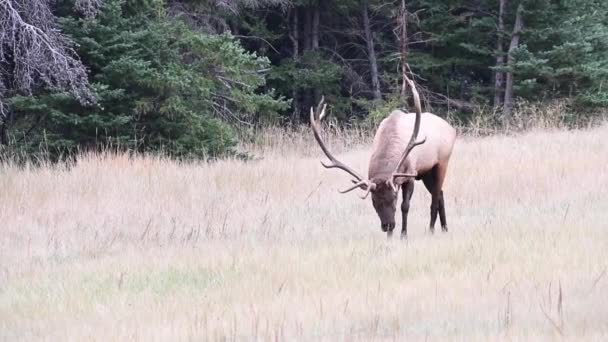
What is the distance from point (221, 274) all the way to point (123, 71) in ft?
29.8

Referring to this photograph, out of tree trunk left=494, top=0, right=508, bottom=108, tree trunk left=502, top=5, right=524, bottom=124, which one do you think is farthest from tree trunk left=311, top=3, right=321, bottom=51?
tree trunk left=502, top=5, right=524, bottom=124

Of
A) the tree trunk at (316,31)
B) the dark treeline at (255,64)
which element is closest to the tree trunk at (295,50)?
the dark treeline at (255,64)

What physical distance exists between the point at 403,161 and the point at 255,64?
8.81 meters

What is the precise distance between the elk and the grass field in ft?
1.13

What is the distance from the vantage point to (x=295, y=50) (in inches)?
1046

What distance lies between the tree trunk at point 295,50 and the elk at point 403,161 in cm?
1607

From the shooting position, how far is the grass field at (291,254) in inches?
215

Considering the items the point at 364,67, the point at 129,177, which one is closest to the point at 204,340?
the point at 129,177

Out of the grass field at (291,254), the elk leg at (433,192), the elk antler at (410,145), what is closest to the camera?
the grass field at (291,254)

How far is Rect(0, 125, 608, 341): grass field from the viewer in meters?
5.46

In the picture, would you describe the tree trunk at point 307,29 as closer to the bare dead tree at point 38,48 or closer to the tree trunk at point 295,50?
the tree trunk at point 295,50

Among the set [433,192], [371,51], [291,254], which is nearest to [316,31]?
[371,51]

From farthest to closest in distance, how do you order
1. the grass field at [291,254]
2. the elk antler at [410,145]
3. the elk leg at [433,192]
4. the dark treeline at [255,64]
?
the dark treeline at [255,64]
the elk leg at [433,192]
the elk antler at [410,145]
the grass field at [291,254]

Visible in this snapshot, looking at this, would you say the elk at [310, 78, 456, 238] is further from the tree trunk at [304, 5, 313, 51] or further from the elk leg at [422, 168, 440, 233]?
the tree trunk at [304, 5, 313, 51]
